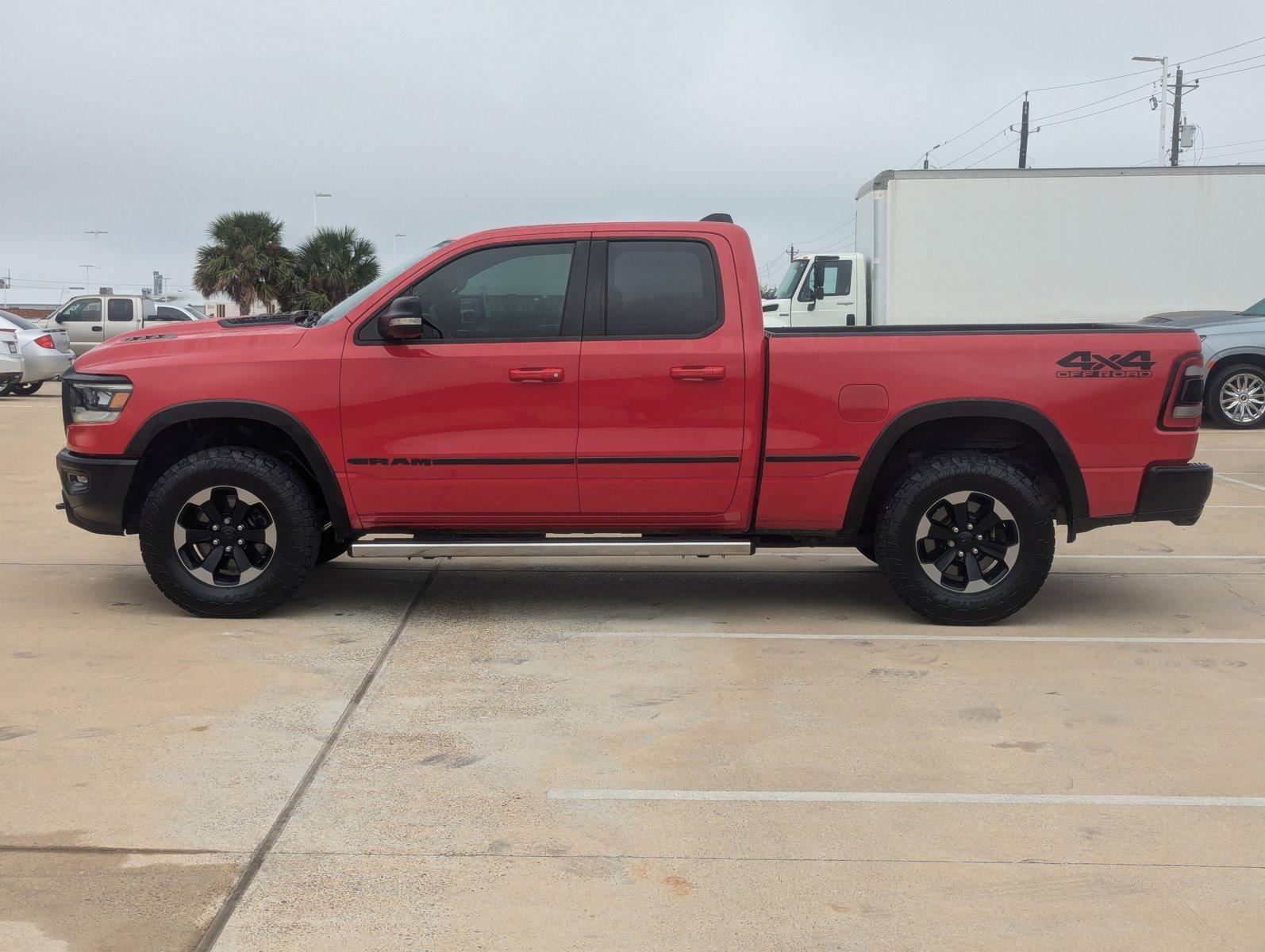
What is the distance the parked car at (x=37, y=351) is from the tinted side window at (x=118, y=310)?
7226 millimetres

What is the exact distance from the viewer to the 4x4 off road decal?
6164 mm

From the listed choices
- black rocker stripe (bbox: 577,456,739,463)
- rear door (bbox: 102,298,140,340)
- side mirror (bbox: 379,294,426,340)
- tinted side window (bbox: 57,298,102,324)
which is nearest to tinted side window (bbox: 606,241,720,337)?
black rocker stripe (bbox: 577,456,739,463)

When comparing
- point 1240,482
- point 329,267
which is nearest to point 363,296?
point 1240,482

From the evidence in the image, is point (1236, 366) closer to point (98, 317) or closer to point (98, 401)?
point (98, 401)

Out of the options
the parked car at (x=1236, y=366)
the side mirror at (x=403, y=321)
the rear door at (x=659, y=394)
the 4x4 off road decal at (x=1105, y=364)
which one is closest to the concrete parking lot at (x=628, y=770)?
the rear door at (x=659, y=394)

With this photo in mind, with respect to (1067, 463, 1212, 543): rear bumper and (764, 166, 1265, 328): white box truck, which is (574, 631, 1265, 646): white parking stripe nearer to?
(1067, 463, 1212, 543): rear bumper

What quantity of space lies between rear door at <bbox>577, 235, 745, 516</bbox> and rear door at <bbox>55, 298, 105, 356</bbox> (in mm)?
25927

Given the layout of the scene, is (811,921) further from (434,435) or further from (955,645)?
(434,435)

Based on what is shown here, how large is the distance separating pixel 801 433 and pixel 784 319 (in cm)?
1244

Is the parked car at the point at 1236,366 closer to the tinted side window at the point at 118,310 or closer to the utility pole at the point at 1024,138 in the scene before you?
the tinted side window at the point at 118,310

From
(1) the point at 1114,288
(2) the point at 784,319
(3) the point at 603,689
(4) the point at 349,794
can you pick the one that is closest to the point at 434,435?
(3) the point at 603,689

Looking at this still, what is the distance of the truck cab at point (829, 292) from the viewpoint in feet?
59.6

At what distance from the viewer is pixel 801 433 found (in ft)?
20.2

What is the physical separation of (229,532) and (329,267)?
3967 cm
